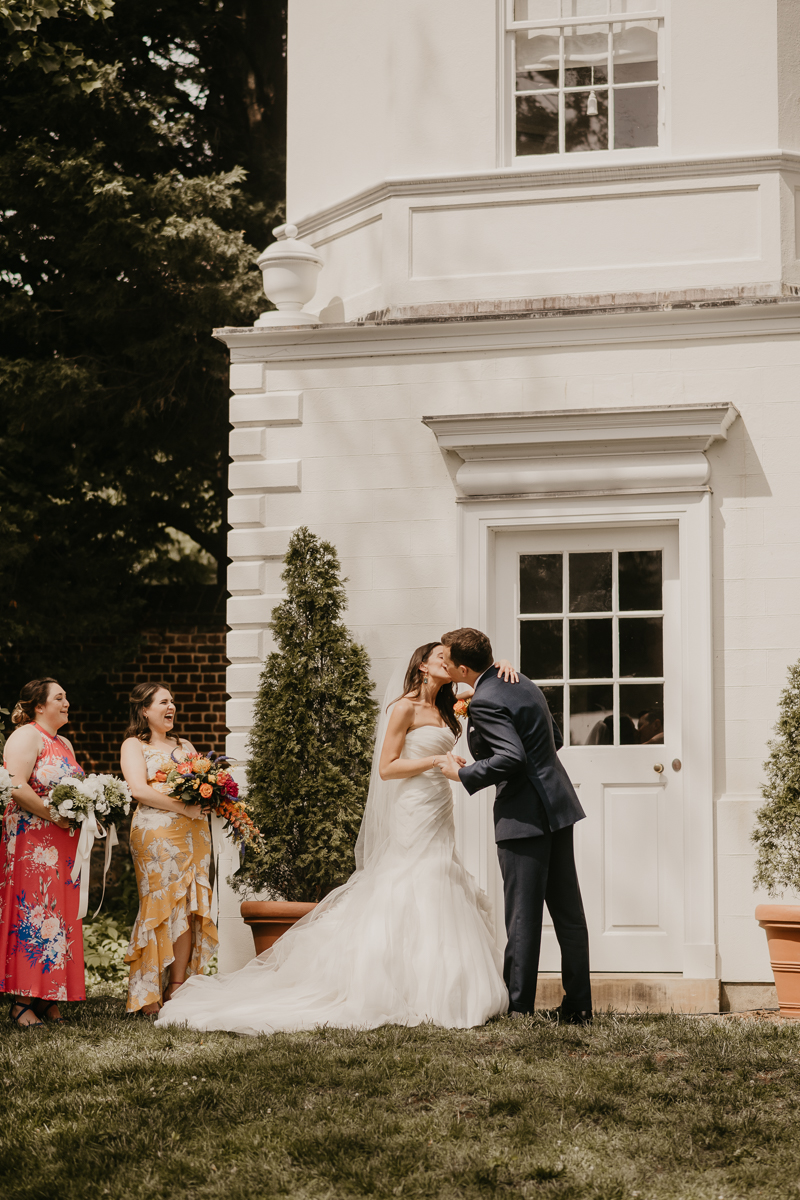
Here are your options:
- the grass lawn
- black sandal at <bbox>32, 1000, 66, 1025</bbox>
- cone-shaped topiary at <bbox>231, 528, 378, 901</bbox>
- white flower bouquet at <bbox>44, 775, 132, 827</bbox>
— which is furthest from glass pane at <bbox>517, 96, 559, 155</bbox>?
black sandal at <bbox>32, 1000, 66, 1025</bbox>

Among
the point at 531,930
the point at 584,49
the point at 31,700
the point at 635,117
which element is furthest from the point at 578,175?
the point at 531,930

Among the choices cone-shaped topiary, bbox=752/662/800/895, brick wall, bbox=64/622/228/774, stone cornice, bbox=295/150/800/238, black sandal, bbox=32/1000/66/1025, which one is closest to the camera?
black sandal, bbox=32/1000/66/1025

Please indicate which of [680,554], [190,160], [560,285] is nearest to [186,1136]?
[680,554]

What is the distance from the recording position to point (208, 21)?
13047 millimetres

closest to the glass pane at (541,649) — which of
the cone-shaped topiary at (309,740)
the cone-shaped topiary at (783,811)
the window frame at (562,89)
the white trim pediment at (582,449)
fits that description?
the white trim pediment at (582,449)

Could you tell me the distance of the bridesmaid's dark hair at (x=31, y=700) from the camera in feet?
22.9

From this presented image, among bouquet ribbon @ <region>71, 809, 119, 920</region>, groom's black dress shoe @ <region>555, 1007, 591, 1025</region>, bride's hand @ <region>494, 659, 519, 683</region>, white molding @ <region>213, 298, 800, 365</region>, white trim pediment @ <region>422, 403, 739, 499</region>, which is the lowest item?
groom's black dress shoe @ <region>555, 1007, 591, 1025</region>

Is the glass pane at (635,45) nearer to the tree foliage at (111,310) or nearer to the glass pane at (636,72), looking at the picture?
the glass pane at (636,72)

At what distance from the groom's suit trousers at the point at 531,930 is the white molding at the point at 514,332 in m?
3.22

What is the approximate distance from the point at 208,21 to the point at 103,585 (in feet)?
18.7

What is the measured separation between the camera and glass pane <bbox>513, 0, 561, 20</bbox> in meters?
8.62

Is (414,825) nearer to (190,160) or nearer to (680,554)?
(680,554)

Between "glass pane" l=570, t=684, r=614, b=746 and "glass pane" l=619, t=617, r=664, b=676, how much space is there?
18 cm

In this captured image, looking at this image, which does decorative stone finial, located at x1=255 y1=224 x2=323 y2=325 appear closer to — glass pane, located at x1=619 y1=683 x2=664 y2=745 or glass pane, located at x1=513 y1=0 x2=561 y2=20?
glass pane, located at x1=513 y1=0 x2=561 y2=20
